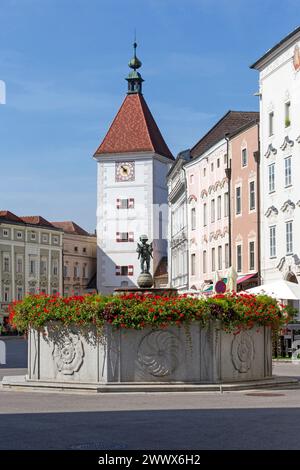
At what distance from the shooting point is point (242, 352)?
20500 mm

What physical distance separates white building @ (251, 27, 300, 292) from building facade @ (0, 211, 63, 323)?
59807 mm

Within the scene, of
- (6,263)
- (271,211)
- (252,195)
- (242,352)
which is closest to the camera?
(242,352)

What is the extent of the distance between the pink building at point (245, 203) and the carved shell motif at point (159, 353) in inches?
1230

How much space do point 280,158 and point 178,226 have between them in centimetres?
2948

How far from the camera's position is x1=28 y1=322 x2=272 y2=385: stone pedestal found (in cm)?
1947

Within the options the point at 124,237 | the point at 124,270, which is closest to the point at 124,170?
the point at 124,237

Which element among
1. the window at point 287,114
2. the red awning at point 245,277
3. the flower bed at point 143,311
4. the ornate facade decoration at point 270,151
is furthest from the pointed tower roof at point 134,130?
the flower bed at point 143,311

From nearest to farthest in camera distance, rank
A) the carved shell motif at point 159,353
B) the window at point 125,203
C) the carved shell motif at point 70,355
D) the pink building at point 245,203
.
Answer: the carved shell motif at point 159,353 → the carved shell motif at point 70,355 → the pink building at point 245,203 → the window at point 125,203

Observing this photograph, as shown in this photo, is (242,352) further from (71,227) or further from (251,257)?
(71,227)

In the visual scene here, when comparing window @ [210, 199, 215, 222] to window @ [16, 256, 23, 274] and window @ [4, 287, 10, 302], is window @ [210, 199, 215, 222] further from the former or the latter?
window @ [16, 256, 23, 274]

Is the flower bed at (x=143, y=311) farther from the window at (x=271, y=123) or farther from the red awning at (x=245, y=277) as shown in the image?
the red awning at (x=245, y=277)

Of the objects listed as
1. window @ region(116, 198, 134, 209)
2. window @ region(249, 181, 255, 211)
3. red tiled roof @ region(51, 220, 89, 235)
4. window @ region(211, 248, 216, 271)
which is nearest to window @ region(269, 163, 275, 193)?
window @ region(249, 181, 255, 211)

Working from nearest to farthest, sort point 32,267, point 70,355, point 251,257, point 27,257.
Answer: point 70,355 → point 251,257 → point 27,257 → point 32,267

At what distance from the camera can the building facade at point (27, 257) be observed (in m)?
109
